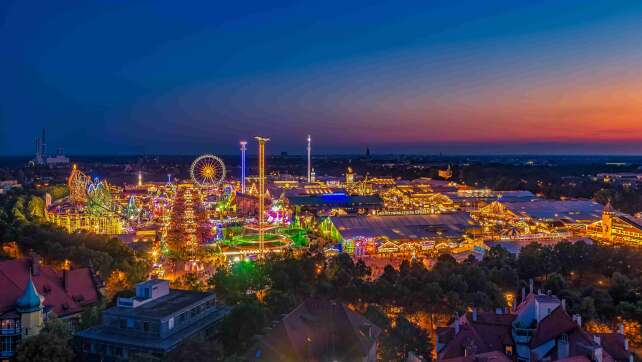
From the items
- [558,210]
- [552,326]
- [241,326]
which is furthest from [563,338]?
[558,210]

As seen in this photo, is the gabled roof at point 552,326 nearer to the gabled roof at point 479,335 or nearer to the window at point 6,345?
the gabled roof at point 479,335

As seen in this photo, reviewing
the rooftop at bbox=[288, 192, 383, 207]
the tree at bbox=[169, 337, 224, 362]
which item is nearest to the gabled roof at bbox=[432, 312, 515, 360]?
the tree at bbox=[169, 337, 224, 362]

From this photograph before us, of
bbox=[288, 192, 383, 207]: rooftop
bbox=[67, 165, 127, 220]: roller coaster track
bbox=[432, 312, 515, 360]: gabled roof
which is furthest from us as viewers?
bbox=[288, 192, 383, 207]: rooftop

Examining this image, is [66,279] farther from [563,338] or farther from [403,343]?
[563,338]

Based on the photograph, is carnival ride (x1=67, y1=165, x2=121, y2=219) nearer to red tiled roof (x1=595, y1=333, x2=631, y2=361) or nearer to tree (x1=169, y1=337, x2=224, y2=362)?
tree (x1=169, y1=337, x2=224, y2=362)

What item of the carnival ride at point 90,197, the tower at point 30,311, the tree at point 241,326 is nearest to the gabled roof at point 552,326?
the tree at point 241,326

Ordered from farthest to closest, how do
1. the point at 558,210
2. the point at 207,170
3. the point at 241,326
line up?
1. the point at 207,170
2. the point at 558,210
3. the point at 241,326
